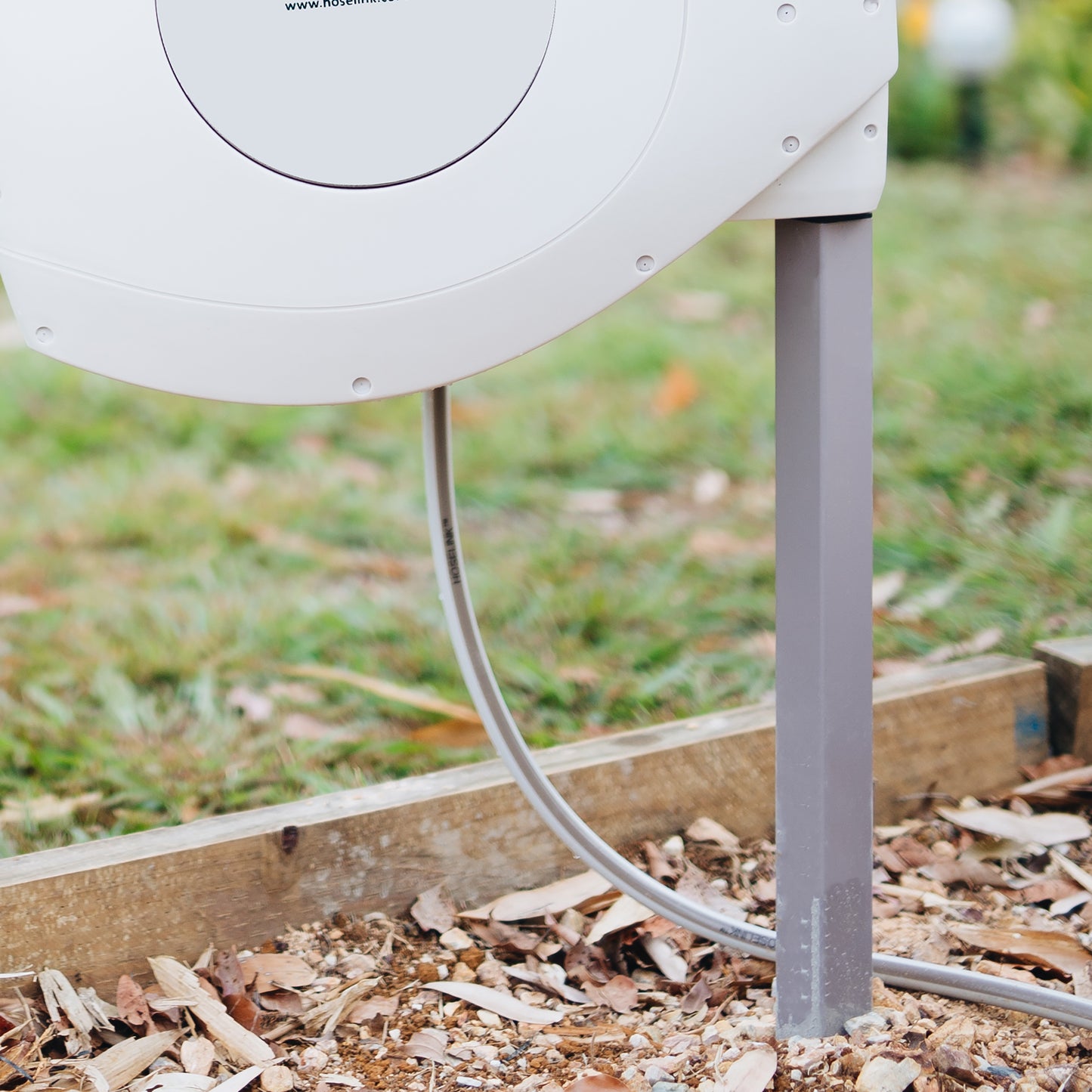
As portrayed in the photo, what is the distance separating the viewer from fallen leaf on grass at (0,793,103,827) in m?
1.61

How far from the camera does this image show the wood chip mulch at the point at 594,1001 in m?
1.14

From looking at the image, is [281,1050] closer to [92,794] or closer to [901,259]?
[92,794]

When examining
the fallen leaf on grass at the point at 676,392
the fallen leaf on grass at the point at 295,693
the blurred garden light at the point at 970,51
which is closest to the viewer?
the fallen leaf on grass at the point at 295,693

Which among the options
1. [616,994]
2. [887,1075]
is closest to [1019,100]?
[616,994]

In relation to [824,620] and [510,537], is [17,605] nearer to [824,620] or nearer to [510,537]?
[510,537]

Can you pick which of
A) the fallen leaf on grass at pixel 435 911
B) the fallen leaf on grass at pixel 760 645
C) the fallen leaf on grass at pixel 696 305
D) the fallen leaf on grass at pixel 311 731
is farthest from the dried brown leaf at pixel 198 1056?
the fallen leaf on grass at pixel 696 305

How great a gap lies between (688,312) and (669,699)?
1974 millimetres

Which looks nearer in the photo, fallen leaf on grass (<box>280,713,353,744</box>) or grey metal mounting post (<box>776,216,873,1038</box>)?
grey metal mounting post (<box>776,216,873,1038</box>)

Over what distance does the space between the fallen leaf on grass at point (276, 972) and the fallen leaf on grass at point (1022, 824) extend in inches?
30.7

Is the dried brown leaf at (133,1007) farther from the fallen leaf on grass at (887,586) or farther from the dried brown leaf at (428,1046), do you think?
the fallen leaf on grass at (887,586)

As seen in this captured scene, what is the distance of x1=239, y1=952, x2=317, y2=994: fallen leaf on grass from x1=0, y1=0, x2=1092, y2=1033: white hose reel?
2.17 feet

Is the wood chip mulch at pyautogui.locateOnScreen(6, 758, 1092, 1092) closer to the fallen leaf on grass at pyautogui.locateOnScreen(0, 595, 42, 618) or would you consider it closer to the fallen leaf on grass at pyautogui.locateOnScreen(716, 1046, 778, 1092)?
the fallen leaf on grass at pyautogui.locateOnScreen(716, 1046, 778, 1092)

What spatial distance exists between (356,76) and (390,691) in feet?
3.91

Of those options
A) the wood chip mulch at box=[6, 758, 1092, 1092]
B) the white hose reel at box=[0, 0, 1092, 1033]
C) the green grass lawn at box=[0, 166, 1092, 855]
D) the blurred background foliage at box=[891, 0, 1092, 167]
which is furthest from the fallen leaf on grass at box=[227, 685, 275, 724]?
the blurred background foliage at box=[891, 0, 1092, 167]
